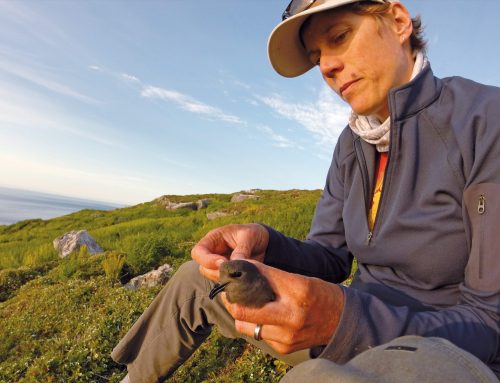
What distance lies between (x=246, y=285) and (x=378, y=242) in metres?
1.13

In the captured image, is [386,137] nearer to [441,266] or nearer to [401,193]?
[401,193]

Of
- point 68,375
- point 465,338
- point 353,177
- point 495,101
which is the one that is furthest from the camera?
point 68,375

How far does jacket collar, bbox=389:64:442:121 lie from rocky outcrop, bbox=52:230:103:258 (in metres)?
10.4

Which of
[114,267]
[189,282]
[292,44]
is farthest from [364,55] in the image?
[114,267]

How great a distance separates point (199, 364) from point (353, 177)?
102 inches

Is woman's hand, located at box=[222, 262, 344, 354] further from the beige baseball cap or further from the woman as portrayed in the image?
the beige baseball cap

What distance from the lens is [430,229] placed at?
216 cm

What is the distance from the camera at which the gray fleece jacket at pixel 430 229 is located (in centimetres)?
172

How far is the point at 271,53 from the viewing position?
301 cm

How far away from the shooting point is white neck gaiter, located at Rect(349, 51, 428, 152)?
2.48 metres

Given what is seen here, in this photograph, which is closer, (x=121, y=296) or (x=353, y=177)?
(x=353, y=177)

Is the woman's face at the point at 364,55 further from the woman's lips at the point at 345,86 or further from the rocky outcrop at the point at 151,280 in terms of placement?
the rocky outcrop at the point at 151,280

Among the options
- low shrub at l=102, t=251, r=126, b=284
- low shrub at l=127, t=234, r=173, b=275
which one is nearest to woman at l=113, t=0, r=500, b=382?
low shrub at l=102, t=251, r=126, b=284

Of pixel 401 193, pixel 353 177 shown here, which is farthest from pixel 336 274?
pixel 401 193
